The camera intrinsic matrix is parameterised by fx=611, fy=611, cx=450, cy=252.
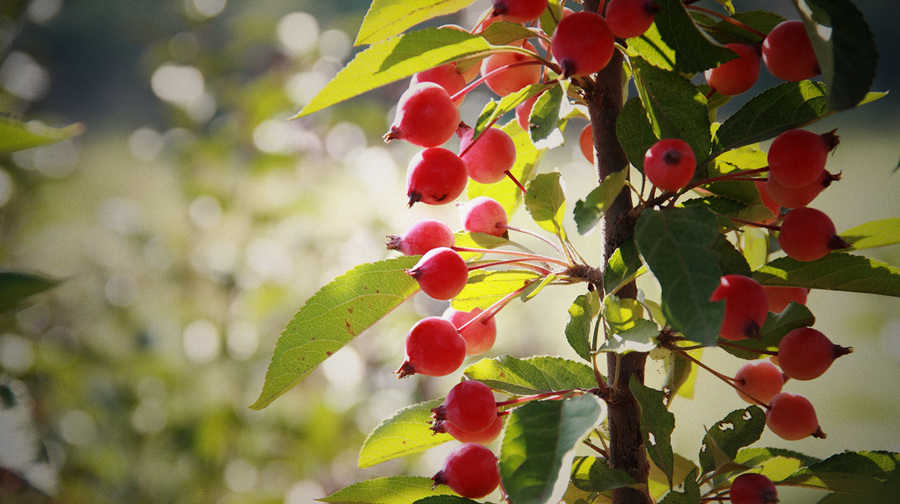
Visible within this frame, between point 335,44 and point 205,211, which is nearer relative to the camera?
point 205,211

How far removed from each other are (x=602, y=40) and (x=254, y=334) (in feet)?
4.22

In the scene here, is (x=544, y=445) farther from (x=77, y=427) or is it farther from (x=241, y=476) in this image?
(x=77, y=427)

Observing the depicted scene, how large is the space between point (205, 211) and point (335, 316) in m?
1.27

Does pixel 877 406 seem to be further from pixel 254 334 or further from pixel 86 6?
pixel 86 6

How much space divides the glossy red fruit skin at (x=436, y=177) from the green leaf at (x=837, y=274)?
0.22 meters

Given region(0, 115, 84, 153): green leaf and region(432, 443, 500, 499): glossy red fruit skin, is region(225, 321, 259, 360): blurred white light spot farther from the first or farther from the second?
region(0, 115, 84, 153): green leaf

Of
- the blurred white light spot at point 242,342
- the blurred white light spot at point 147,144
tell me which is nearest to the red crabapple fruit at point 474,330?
the blurred white light spot at point 242,342

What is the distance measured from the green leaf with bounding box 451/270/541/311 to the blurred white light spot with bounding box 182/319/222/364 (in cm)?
114

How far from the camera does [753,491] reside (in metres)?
0.39

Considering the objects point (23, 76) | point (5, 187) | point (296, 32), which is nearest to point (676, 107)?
point (296, 32)

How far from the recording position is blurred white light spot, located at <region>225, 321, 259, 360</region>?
147 cm

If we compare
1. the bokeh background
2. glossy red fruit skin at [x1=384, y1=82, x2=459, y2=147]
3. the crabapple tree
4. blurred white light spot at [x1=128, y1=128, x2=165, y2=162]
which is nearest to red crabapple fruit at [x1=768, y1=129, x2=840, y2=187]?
the crabapple tree

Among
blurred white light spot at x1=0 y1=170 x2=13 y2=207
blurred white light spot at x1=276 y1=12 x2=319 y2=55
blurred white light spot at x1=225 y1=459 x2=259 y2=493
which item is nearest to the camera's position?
blurred white light spot at x1=225 y1=459 x2=259 y2=493

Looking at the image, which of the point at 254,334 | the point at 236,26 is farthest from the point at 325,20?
the point at 254,334
